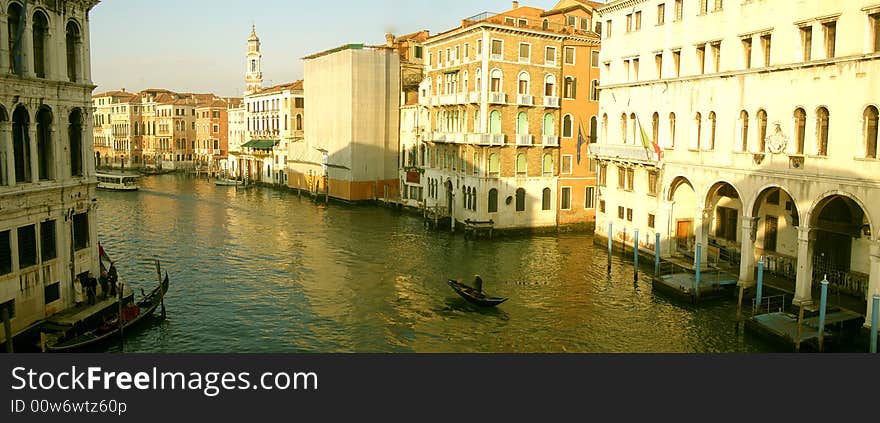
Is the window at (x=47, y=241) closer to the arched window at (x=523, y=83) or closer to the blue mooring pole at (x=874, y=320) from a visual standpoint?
the blue mooring pole at (x=874, y=320)

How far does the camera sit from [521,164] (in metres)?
37.8

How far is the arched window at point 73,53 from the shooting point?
18.3 m

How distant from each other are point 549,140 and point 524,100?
2.71 metres

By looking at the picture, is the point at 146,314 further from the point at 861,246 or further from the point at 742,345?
the point at 861,246

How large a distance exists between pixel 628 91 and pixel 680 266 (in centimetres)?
799

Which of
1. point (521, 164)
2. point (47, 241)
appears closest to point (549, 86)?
point (521, 164)

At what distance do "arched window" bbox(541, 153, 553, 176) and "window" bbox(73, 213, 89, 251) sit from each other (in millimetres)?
24681

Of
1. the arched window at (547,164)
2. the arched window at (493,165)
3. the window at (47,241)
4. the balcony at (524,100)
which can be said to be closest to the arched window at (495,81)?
the balcony at (524,100)

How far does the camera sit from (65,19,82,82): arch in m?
18.3

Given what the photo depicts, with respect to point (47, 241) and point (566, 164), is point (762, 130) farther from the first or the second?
point (47, 241)

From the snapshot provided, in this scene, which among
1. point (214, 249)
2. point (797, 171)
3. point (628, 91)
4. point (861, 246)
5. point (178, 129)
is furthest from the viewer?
point (178, 129)

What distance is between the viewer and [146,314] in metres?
19.7

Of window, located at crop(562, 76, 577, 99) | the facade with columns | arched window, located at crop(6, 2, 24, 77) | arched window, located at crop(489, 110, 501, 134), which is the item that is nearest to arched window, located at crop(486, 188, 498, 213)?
arched window, located at crop(489, 110, 501, 134)
